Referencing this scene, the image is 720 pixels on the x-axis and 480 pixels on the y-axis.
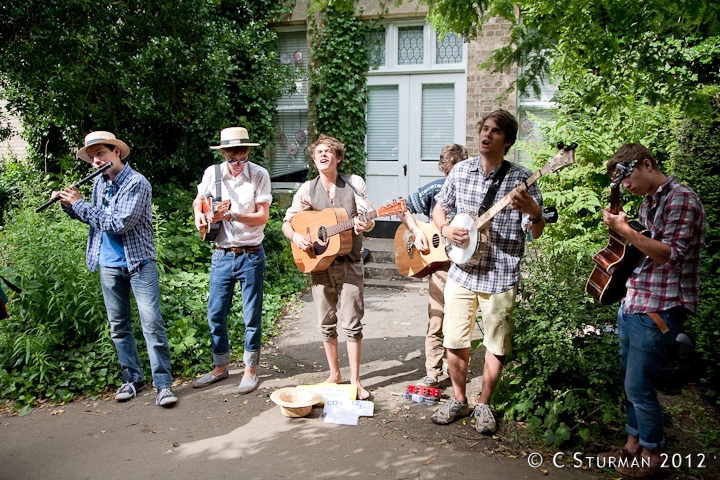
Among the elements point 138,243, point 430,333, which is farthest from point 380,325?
point 138,243

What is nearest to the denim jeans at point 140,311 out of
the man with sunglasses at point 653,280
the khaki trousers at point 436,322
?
the khaki trousers at point 436,322

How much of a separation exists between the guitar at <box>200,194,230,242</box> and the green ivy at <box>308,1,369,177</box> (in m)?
5.48

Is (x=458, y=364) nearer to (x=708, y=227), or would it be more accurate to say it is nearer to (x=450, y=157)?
(x=450, y=157)

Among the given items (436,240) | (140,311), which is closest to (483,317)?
(436,240)

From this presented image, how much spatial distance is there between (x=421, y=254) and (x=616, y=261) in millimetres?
1766

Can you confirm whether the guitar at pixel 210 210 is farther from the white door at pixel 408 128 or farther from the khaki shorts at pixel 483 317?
the white door at pixel 408 128

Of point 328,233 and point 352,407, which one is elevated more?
point 328,233

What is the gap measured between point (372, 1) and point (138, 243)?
693 centimetres

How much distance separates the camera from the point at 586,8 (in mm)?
3805

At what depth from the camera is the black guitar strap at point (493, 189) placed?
4059mm

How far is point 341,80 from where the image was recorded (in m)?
10.2

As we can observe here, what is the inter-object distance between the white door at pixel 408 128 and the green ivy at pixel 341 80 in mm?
257

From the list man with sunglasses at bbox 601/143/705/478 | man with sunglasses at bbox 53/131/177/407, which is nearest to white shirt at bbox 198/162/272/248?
man with sunglasses at bbox 53/131/177/407

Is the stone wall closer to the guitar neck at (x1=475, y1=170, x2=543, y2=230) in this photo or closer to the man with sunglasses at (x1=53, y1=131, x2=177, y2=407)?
the guitar neck at (x1=475, y1=170, x2=543, y2=230)
